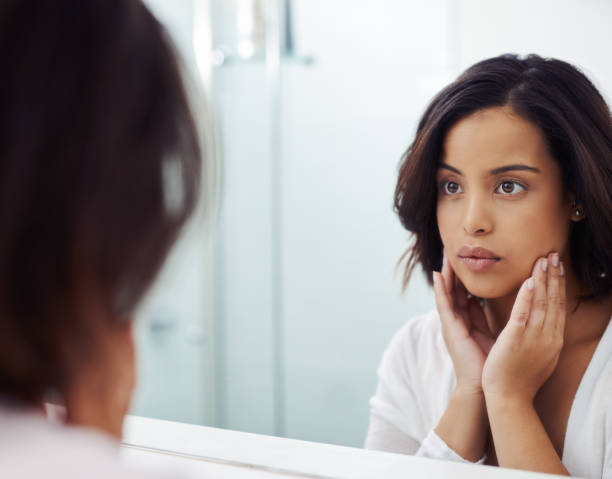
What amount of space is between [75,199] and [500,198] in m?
0.49

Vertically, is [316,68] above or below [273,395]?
above

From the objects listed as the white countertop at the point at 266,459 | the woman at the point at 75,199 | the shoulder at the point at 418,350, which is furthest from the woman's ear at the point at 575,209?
the woman at the point at 75,199

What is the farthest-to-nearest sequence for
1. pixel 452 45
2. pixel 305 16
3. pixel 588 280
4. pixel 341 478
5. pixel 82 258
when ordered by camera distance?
pixel 305 16
pixel 452 45
pixel 588 280
pixel 341 478
pixel 82 258

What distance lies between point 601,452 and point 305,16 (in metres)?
1.09

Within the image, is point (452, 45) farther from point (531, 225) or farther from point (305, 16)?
point (531, 225)

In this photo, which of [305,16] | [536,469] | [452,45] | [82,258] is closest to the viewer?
[82,258]

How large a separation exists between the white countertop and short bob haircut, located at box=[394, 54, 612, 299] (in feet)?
1.06

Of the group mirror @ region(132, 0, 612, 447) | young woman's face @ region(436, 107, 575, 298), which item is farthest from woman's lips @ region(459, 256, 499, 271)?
mirror @ region(132, 0, 612, 447)

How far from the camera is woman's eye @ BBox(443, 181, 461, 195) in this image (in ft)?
2.16

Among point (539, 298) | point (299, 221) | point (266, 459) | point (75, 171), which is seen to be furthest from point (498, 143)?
point (299, 221)

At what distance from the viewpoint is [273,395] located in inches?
58.1

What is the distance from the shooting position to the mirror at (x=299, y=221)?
1.33 metres

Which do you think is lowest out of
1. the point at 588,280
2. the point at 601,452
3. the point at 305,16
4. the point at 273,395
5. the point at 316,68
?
the point at 273,395

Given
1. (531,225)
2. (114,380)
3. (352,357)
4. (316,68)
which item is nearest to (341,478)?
(114,380)
